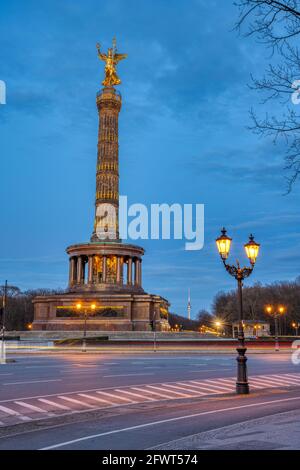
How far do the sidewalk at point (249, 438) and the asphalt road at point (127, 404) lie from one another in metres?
0.59

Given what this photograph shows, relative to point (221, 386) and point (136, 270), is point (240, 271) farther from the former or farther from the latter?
point (136, 270)

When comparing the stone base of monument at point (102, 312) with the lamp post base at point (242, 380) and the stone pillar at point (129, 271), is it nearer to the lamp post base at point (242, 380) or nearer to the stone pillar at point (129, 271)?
the stone pillar at point (129, 271)

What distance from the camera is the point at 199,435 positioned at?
891cm

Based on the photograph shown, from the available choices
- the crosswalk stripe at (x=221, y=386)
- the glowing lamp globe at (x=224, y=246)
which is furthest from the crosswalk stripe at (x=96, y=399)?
the glowing lamp globe at (x=224, y=246)

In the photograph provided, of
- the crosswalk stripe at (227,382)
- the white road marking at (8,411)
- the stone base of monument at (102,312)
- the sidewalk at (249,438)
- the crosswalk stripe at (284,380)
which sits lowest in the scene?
the crosswalk stripe at (284,380)

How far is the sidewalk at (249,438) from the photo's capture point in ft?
25.7

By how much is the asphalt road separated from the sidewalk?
59 cm

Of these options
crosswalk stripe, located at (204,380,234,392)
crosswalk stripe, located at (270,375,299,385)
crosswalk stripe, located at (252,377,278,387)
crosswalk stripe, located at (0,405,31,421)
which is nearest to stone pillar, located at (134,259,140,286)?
crosswalk stripe, located at (270,375,299,385)

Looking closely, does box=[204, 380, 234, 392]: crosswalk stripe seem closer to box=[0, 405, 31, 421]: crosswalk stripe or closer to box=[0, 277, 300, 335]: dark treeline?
box=[0, 405, 31, 421]: crosswalk stripe

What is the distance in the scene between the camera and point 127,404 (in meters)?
13.6

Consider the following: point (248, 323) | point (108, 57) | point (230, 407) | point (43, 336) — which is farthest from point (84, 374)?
point (248, 323)

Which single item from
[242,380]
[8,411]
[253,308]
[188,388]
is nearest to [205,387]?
[188,388]

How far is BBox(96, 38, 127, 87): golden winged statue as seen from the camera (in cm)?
7900

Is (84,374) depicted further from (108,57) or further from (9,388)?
(108,57)
